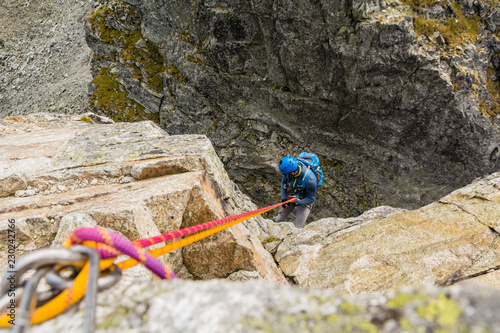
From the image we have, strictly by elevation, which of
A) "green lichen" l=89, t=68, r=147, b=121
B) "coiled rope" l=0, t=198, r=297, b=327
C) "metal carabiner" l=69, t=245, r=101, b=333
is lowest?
"green lichen" l=89, t=68, r=147, b=121

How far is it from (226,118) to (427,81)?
13.6 meters

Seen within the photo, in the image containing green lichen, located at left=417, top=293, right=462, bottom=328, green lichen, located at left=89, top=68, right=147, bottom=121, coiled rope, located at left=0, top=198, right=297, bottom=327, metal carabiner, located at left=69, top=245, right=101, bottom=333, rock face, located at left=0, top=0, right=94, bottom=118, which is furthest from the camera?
rock face, located at left=0, top=0, right=94, bottom=118

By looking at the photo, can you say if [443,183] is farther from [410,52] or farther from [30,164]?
[30,164]

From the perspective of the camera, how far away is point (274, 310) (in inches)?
57.7

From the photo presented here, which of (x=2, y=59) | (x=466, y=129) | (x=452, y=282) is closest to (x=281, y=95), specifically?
(x=466, y=129)

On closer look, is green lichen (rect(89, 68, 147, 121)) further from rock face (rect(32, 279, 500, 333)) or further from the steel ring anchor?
rock face (rect(32, 279, 500, 333))

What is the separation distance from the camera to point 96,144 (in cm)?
691

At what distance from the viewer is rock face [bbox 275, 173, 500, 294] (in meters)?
5.40

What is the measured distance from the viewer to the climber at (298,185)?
10.1 m

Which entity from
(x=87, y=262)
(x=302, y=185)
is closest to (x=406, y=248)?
(x=302, y=185)

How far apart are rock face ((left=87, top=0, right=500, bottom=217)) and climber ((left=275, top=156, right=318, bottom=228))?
354 inches

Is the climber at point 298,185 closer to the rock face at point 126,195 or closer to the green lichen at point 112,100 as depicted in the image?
the rock face at point 126,195

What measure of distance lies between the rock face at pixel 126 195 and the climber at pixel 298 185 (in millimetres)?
4137

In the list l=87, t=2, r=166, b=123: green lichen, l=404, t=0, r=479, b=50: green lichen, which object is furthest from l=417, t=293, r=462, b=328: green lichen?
l=87, t=2, r=166, b=123: green lichen
